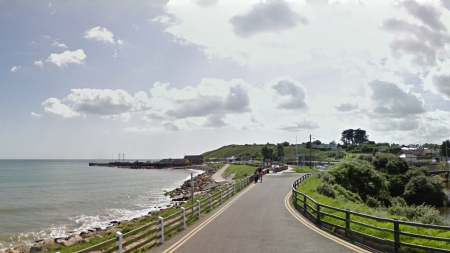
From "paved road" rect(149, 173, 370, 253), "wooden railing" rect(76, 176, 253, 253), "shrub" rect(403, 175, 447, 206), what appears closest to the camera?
"wooden railing" rect(76, 176, 253, 253)

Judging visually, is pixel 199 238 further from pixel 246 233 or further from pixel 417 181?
pixel 417 181


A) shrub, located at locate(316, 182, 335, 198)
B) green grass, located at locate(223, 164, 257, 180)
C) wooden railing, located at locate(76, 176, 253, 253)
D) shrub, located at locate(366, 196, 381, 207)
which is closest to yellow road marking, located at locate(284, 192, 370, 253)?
wooden railing, located at locate(76, 176, 253, 253)

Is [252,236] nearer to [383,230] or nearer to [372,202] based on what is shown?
[383,230]

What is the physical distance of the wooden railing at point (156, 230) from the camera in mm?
11451

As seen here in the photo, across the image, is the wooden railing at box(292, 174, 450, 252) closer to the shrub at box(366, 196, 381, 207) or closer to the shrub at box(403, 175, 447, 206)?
the shrub at box(366, 196, 381, 207)

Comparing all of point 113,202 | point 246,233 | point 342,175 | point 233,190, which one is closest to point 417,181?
point 342,175

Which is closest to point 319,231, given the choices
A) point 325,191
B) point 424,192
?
point 325,191

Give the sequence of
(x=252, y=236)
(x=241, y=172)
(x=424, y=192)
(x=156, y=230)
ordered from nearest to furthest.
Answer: (x=156, y=230), (x=252, y=236), (x=424, y=192), (x=241, y=172)

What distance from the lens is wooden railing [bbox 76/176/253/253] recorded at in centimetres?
1145

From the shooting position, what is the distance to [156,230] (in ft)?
47.6

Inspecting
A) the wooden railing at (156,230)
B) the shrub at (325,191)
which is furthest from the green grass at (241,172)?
the wooden railing at (156,230)

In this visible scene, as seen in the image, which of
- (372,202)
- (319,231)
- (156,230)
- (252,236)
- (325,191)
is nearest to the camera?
(156,230)

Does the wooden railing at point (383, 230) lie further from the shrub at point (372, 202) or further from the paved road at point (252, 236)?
the shrub at point (372, 202)

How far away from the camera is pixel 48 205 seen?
4841cm
